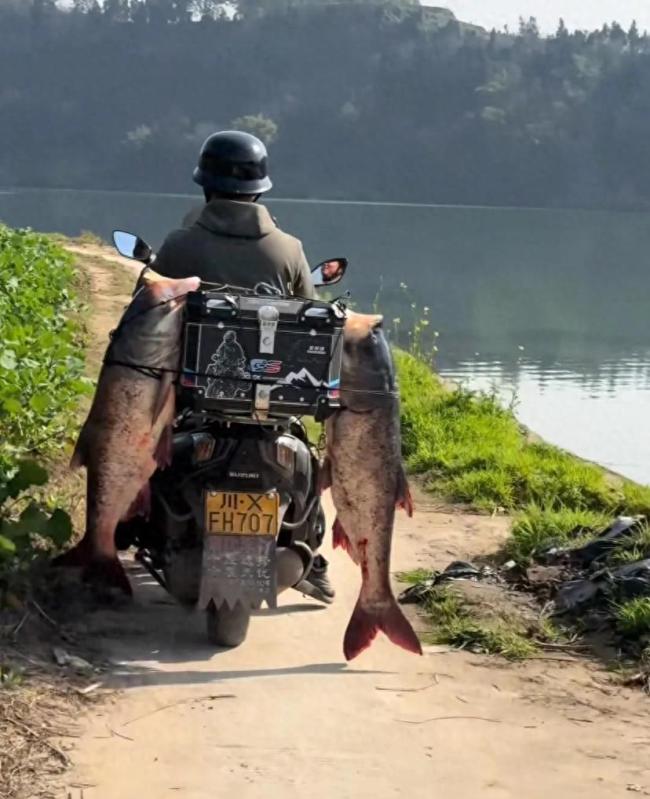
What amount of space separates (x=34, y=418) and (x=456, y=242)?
4910 cm

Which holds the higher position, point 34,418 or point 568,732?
point 34,418

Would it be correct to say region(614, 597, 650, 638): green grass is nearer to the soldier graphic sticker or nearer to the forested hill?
the soldier graphic sticker

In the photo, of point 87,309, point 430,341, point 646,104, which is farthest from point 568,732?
point 646,104

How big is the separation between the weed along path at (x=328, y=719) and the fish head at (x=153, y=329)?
1061 millimetres

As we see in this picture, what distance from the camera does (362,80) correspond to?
111 m

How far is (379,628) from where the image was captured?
4.93 metres

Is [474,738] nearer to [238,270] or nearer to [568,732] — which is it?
[568,732]

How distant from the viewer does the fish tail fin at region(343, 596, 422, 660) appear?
490 centimetres

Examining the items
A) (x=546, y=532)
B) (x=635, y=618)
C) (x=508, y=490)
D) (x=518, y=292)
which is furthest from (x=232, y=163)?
(x=518, y=292)

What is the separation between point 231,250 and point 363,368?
0.82m

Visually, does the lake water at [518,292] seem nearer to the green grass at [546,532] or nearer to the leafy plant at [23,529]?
the green grass at [546,532]

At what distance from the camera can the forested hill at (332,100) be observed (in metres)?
97.9

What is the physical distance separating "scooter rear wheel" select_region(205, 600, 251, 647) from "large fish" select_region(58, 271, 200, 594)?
20.5 inches

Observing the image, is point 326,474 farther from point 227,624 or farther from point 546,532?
point 546,532
